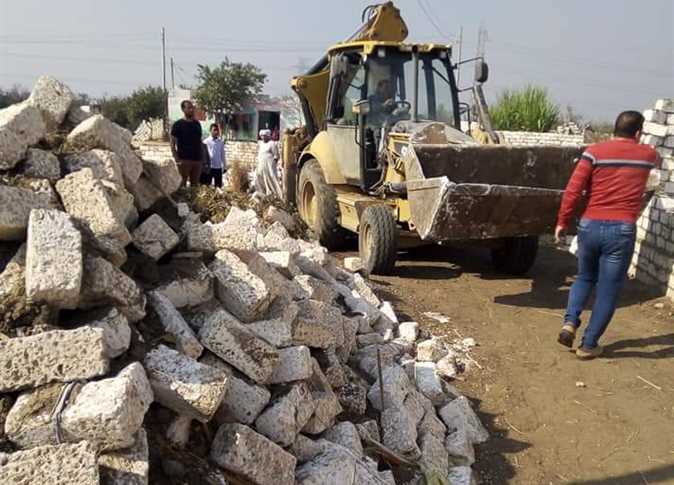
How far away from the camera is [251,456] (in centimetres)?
244

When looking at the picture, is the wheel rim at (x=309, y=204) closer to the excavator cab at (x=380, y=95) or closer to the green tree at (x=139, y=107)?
the excavator cab at (x=380, y=95)

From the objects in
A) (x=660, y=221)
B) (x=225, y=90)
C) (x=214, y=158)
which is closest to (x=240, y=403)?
(x=660, y=221)

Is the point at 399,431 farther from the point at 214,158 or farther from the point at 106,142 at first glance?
the point at 214,158

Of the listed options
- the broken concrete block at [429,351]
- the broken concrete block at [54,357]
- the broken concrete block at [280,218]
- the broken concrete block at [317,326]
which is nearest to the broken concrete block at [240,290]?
the broken concrete block at [317,326]

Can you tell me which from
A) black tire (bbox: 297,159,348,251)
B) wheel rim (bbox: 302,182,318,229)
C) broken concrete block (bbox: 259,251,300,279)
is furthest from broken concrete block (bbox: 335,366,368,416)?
wheel rim (bbox: 302,182,318,229)

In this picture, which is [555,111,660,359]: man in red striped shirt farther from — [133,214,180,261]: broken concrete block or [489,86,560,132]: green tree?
[489,86,560,132]: green tree

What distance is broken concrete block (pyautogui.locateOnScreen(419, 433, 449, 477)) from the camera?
314 centimetres

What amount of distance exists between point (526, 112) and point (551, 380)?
44.8ft

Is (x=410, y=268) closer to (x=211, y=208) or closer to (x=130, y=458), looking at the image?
(x=211, y=208)

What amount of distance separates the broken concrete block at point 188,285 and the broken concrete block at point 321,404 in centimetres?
69

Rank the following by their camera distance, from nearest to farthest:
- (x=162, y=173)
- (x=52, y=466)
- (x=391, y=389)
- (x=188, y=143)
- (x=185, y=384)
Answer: (x=52, y=466) → (x=185, y=384) → (x=391, y=389) → (x=162, y=173) → (x=188, y=143)

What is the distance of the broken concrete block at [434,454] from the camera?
3143 millimetres

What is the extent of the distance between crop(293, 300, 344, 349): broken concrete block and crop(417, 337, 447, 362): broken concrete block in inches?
34.3

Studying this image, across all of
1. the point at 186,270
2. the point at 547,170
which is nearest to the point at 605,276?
the point at 547,170
